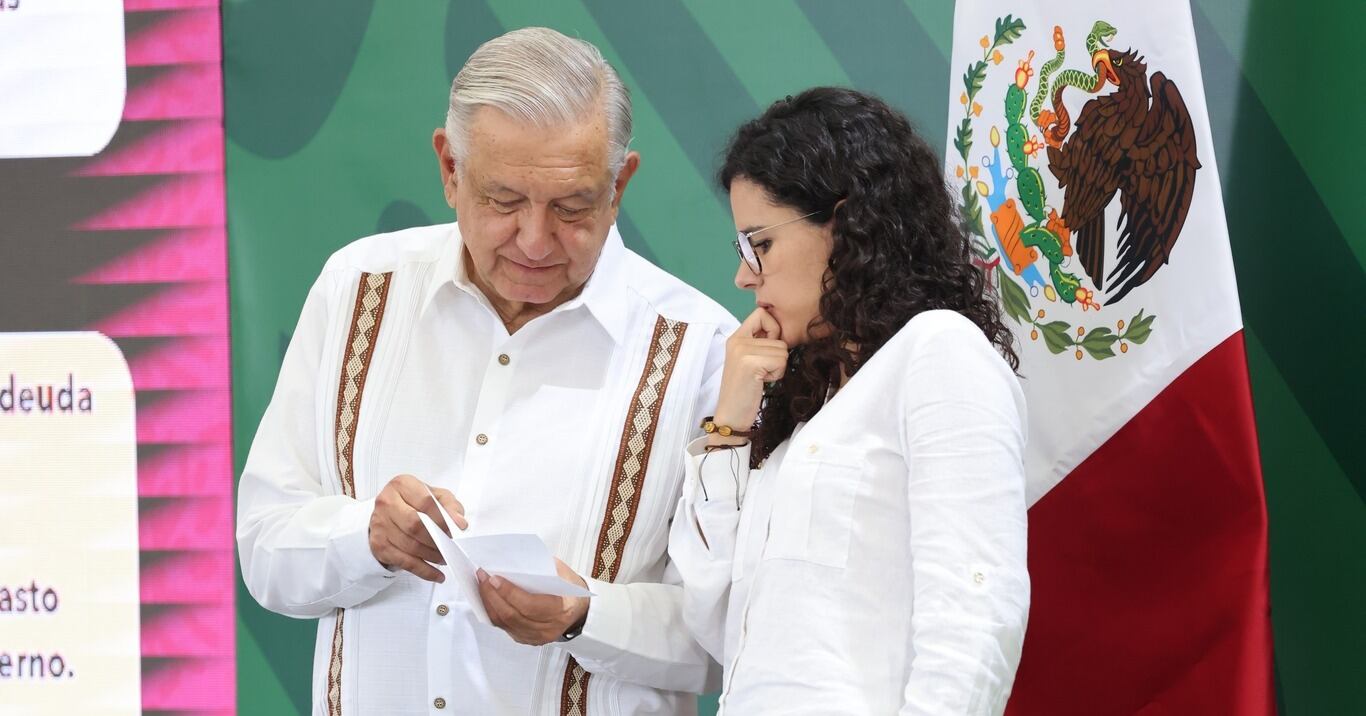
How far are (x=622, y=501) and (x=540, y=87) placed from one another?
0.57 m

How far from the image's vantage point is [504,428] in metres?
1.77

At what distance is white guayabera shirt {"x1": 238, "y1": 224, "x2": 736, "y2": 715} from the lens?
1.74 meters

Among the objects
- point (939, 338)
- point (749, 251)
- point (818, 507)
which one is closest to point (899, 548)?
point (818, 507)

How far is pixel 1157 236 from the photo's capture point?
195 cm

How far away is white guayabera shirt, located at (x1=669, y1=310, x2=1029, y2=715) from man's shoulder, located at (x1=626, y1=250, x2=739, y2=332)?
0.40 meters

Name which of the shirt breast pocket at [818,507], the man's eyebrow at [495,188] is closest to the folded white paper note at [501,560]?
the shirt breast pocket at [818,507]

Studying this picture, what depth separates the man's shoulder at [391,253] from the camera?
1873mm

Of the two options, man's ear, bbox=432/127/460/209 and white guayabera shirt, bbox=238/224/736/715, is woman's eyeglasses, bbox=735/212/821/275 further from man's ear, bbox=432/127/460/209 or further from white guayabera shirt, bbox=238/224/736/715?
man's ear, bbox=432/127/460/209

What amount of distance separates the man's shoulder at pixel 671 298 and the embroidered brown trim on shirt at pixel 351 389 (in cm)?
37

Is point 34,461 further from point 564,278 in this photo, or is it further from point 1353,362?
point 1353,362

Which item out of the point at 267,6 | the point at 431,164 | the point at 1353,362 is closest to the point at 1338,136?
the point at 1353,362

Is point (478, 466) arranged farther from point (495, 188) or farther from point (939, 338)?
point (939, 338)

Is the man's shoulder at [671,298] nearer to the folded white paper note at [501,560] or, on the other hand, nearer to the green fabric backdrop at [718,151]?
the folded white paper note at [501,560]

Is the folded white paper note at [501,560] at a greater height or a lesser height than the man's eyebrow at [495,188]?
lesser
